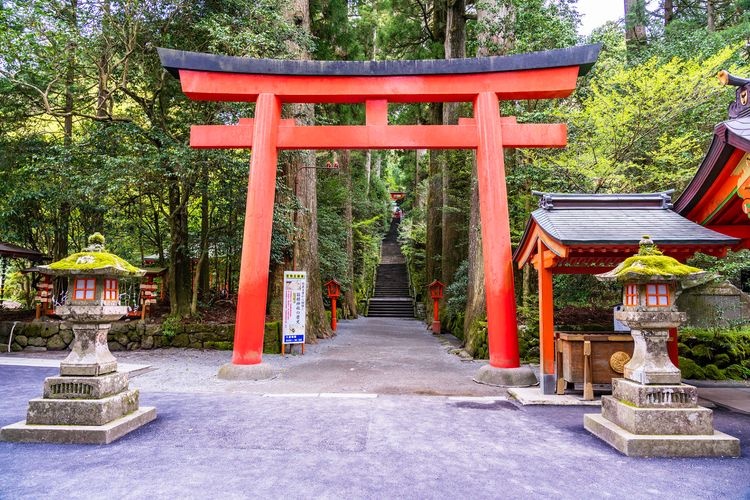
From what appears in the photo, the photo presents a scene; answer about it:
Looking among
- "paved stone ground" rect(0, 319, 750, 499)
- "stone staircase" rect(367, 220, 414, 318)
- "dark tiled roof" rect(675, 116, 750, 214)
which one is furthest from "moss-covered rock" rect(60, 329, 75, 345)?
"stone staircase" rect(367, 220, 414, 318)

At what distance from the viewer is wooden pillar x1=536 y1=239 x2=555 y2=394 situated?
6184mm

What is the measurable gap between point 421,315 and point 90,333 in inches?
689

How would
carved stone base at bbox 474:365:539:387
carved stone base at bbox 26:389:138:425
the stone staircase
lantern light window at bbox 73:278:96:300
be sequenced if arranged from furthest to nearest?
the stone staircase, carved stone base at bbox 474:365:539:387, lantern light window at bbox 73:278:96:300, carved stone base at bbox 26:389:138:425

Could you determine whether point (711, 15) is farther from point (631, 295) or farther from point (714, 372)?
point (631, 295)

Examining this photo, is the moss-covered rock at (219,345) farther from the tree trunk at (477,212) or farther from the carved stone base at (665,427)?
the carved stone base at (665,427)

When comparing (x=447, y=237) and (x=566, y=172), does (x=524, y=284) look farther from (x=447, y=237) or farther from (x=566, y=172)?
(x=447, y=237)

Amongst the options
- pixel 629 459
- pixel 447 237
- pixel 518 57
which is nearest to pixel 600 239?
pixel 629 459

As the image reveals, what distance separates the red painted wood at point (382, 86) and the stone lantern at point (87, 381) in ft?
13.4

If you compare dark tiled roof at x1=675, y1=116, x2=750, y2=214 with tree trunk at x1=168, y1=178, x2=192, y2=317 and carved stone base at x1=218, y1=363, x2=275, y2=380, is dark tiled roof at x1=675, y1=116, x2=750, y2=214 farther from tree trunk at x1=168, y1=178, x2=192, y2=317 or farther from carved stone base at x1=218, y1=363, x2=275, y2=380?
tree trunk at x1=168, y1=178, x2=192, y2=317

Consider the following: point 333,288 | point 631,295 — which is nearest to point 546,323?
point 631,295

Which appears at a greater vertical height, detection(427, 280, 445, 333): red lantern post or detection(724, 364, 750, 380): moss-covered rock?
detection(427, 280, 445, 333): red lantern post

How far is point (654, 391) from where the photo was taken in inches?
159

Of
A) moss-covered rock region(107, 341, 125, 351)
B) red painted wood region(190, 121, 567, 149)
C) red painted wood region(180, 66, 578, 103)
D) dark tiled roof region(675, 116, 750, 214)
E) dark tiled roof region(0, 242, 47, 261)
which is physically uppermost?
→ red painted wood region(180, 66, 578, 103)

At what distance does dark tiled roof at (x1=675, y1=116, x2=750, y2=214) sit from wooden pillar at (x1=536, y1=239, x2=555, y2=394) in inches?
77.4
